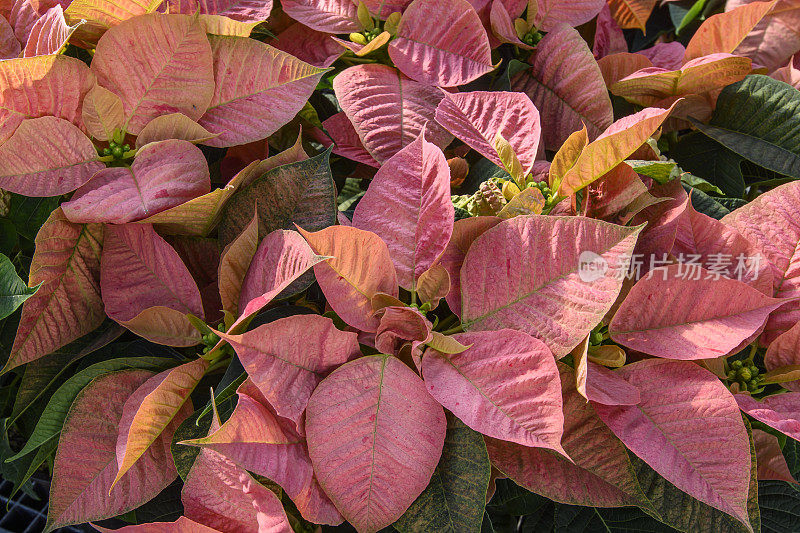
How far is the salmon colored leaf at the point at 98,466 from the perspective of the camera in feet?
1.31

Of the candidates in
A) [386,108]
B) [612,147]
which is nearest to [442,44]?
[386,108]

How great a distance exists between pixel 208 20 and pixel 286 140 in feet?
0.43

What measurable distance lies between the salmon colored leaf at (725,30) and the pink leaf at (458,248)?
0.33m

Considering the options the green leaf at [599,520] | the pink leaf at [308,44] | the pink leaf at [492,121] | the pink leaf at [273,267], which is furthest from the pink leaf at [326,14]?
the green leaf at [599,520]

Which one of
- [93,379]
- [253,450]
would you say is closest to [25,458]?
[93,379]

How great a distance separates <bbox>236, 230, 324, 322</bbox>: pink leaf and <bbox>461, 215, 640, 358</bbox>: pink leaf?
0.11 m

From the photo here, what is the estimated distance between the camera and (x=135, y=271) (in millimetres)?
430

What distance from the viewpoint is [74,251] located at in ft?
1.39

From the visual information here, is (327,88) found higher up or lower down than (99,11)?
A: lower down

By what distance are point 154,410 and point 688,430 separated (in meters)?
0.33

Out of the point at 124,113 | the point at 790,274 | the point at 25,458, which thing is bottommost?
the point at 25,458

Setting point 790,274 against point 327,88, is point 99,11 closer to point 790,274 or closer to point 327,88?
point 327,88

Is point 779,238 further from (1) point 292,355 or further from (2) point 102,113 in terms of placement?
(2) point 102,113

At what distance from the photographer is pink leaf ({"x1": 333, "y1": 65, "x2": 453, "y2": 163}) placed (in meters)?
0.49
